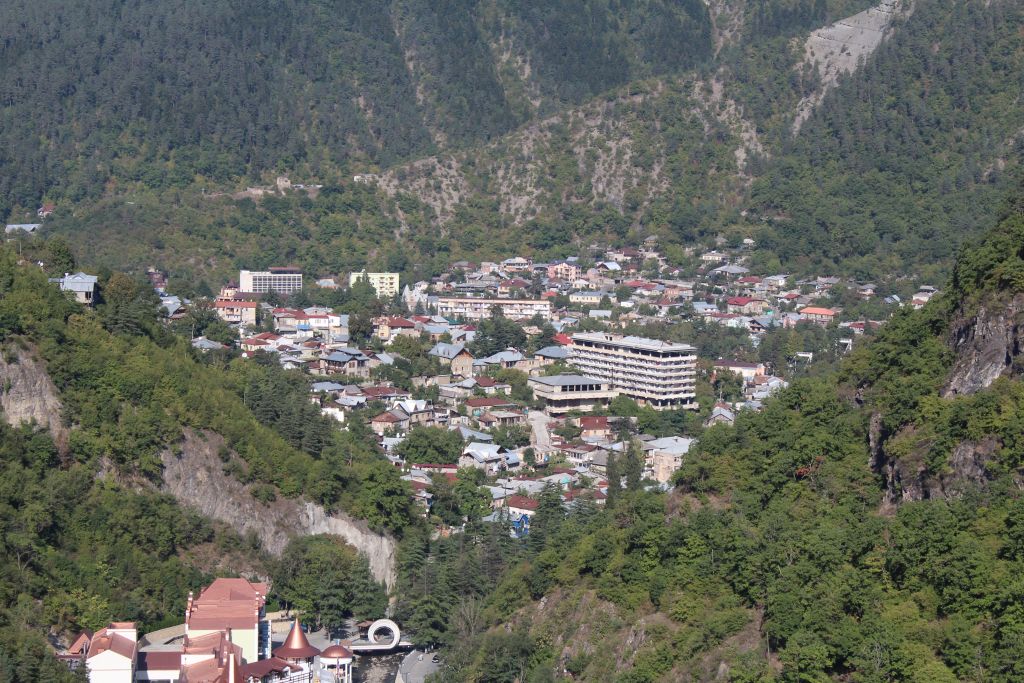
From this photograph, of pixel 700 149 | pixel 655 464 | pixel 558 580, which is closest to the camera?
pixel 558 580

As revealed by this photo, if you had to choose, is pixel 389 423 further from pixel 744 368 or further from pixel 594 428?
pixel 744 368

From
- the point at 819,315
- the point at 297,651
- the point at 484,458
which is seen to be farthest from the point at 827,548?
the point at 819,315

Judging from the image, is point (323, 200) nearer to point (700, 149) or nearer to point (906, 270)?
point (700, 149)

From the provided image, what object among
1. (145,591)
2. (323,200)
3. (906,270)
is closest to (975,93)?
(906,270)

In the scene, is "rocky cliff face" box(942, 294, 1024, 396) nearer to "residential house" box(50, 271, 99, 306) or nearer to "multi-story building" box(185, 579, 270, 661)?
"multi-story building" box(185, 579, 270, 661)

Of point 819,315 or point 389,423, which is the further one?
point 819,315

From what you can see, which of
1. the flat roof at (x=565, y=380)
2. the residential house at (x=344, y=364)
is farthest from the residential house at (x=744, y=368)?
the residential house at (x=344, y=364)
